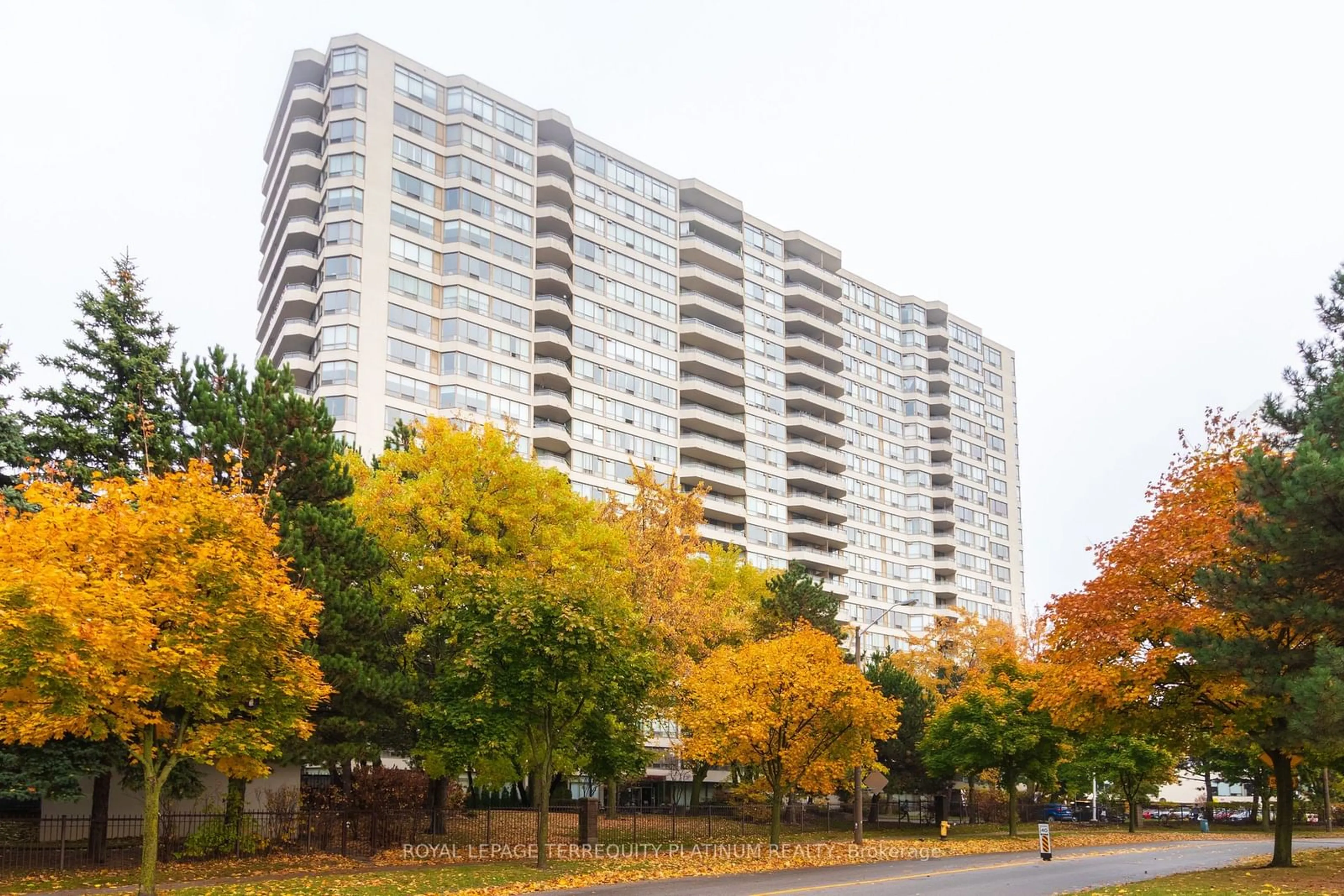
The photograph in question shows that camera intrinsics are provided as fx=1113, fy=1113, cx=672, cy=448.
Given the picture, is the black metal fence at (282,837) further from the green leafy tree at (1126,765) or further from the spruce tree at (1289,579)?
the green leafy tree at (1126,765)

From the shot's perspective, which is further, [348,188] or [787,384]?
[787,384]

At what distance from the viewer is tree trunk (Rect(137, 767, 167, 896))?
21656 mm

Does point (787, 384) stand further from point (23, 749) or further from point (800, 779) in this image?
point (23, 749)

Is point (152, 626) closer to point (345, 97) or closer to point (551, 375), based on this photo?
point (551, 375)

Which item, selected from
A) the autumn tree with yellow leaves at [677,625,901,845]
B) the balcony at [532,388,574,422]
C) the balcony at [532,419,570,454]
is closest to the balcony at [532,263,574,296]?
the balcony at [532,388,574,422]

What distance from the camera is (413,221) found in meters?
75.5

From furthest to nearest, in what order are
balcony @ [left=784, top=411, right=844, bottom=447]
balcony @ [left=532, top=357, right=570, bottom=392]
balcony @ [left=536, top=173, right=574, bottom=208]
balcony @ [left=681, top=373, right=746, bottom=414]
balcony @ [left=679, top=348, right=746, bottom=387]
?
balcony @ [left=784, top=411, right=844, bottom=447], balcony @ [left=679, top=348, right=746, bottom=387], balcony @ [left=681, top=373, right=746, bottom=414], balcony @ [left=536, top=173, right=574, bottom=208], balcony @ [left=532, top=357, right=570, bottom=392]

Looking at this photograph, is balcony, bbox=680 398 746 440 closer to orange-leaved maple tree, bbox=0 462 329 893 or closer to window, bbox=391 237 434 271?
window, bbox=391 237 434 271

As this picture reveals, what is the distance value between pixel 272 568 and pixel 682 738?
24.7 metres

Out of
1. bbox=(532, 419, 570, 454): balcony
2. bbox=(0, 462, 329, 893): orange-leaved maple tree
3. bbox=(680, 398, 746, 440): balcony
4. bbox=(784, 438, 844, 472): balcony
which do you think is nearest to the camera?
bbox=(0, 462, 329, 893): orange-leaved maple tree

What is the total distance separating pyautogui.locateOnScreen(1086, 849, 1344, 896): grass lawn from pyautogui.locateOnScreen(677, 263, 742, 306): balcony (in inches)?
2926

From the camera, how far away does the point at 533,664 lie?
2884 centimetres

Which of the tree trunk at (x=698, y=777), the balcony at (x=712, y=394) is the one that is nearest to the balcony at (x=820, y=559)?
the balcony at (x=712, y=394)

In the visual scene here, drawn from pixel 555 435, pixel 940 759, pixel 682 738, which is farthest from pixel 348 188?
pixel 940 759
